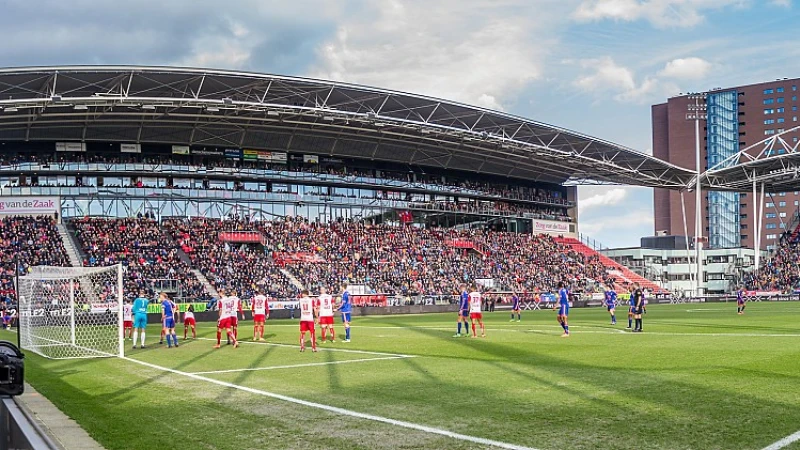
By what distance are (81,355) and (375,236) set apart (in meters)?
47.5

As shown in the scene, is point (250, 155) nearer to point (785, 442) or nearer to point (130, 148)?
point (130, 148)

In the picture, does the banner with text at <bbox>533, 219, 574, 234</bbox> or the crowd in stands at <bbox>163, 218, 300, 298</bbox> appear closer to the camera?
the crowd in stands at <bbox>163, 218, 300, 298</bbox>

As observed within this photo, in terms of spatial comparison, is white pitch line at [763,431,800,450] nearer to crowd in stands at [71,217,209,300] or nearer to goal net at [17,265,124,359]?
goal net at [17,265,124,359]

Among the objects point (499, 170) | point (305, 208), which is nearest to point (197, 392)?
point (305, 208)

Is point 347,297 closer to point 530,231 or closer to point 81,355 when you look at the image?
point 81,355

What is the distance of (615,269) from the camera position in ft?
264

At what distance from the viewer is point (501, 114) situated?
57.8 meters

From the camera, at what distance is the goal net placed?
2464cm

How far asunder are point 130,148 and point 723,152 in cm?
13820

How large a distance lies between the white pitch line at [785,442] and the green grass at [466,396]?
11 cm

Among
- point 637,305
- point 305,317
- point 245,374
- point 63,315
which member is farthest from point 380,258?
point 245,374

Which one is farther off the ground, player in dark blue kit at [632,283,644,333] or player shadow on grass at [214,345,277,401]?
player in dark blue kit at [632,283,644,333]

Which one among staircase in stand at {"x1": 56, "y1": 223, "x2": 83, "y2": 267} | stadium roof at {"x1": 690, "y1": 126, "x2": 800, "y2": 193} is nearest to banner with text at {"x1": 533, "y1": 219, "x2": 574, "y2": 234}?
stadium roof at {"x1": 690, "y1": 126, "x2": 800, "y2": 193}

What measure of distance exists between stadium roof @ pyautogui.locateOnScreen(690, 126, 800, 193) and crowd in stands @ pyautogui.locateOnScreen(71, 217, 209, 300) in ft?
166
